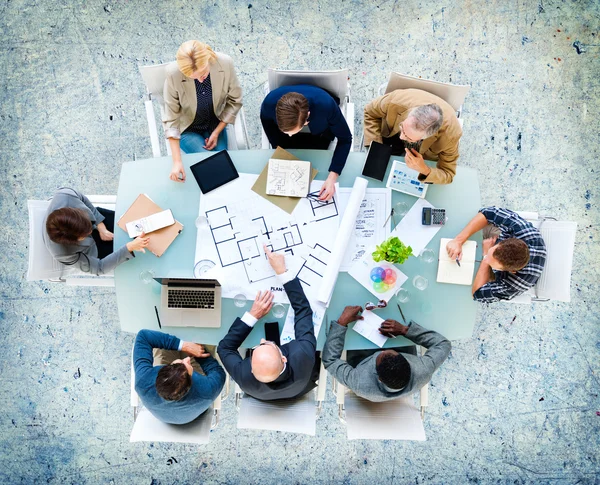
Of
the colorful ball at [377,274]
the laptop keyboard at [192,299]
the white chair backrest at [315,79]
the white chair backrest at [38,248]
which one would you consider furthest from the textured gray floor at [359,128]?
the colorful ball at [377,274]

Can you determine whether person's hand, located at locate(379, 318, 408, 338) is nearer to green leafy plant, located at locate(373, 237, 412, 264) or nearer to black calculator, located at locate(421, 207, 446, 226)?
green leafy plant, located at locate(373, 237, 412, 264)

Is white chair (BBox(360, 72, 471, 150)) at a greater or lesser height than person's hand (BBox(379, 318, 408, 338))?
greater

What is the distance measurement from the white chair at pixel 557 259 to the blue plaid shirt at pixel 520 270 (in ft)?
0.19

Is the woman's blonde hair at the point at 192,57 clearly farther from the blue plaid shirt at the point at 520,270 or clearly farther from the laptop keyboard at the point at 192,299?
the blue plaid shirt at the point at 520,270

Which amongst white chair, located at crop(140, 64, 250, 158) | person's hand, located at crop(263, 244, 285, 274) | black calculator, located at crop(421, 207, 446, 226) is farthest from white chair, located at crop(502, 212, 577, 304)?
white chair, located at crop(140, 64, 250, 158)

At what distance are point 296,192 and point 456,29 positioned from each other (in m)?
1.98

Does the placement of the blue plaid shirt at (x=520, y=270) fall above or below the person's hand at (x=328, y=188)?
below

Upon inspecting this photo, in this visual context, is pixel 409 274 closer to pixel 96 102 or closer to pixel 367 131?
pixel 367 131

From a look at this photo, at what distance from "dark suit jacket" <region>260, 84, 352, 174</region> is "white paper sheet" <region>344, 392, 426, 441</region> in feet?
4.28

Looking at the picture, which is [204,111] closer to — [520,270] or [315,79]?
[315,79]

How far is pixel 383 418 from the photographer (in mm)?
2412

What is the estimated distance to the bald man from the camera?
2203 millimetres

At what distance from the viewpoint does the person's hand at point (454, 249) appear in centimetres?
235

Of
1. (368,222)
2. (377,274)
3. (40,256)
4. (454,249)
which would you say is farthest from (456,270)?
(40,256)
